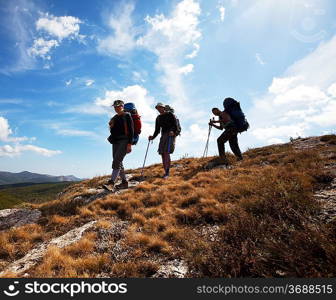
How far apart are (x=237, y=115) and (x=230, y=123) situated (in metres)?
0.48

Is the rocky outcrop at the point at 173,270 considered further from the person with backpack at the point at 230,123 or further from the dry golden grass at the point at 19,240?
the person with backpack at the point at 230,123

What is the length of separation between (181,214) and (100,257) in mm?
2164

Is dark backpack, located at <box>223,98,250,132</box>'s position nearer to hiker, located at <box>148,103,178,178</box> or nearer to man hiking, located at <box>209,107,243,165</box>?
man hiking, located at <box>209,107,243,165</box>

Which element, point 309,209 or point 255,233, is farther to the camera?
point 309,209

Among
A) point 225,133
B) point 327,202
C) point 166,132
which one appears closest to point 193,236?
point 327,202

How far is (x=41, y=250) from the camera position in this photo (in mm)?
4367

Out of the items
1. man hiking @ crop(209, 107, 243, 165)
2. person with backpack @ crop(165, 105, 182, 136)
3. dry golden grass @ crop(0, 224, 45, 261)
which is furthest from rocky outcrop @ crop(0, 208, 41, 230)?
man hiking @ crop(209, 107, 243, 165)

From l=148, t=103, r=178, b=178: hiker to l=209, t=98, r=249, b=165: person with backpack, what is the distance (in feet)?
8.20

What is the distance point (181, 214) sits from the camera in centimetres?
524

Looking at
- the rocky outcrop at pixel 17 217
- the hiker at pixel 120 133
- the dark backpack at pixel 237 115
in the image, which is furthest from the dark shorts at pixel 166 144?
the rocky outcrop at pixel 17 217

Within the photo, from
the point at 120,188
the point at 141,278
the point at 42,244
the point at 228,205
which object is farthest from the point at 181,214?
the point at 120,188

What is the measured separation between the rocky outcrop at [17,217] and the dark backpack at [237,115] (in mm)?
8612

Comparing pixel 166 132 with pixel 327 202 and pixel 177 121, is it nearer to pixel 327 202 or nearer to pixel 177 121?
pixel 177 121

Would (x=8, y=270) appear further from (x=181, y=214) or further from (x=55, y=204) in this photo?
(x=55, y=204)
